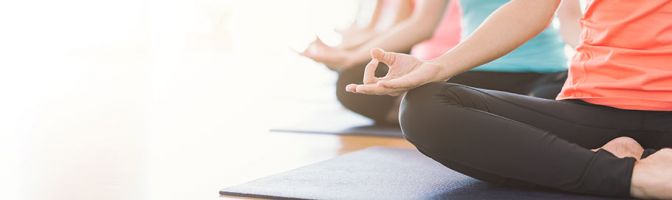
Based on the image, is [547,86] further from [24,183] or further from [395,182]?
[24,183]

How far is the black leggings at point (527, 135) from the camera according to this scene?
1.41m

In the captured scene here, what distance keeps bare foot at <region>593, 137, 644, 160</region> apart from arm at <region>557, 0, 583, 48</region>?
94 centimetres

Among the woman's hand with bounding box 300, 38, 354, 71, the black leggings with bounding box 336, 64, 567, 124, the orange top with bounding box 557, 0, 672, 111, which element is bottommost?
the black leggings with bounding box 336, 64, 567, 124

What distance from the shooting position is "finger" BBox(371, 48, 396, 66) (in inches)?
55.6

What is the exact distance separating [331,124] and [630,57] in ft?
5.56

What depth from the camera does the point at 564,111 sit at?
4.99 ft

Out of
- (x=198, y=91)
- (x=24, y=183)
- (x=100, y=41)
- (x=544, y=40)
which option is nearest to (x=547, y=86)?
(x=544, y=40)

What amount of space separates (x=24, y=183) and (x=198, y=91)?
2543 mm

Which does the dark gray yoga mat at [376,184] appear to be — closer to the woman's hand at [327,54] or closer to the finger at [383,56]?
the finger at [383,56]

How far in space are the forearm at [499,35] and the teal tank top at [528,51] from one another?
1067mm

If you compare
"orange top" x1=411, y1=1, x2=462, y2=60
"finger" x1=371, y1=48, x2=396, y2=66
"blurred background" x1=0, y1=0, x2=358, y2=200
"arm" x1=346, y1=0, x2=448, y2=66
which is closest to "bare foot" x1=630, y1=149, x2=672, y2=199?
"finger" x1=371, y1=48, x2=396, y2=66

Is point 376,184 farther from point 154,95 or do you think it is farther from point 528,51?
point 154,95

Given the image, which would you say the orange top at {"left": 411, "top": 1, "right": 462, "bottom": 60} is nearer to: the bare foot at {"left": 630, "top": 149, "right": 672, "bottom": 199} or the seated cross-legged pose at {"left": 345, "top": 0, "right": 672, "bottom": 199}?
the seated cross-legged pose at {"left": 345, "top": 0, "right": 672, "bottom": 199}

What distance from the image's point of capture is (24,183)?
67.7 inches
